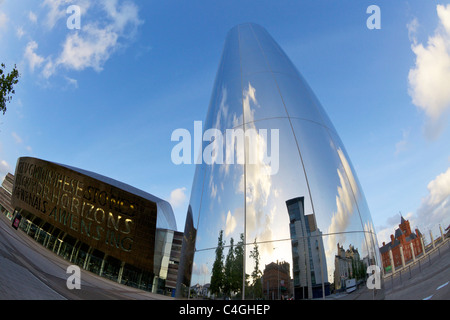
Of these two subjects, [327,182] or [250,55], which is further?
[250,55]

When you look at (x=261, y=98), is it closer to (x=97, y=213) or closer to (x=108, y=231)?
(x=108, y=231)

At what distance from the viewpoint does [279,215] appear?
10.7ft

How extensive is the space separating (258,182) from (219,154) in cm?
84

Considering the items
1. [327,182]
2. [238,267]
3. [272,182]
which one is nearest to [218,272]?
[238,267]

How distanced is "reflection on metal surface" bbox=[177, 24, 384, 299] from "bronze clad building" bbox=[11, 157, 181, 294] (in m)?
30.8

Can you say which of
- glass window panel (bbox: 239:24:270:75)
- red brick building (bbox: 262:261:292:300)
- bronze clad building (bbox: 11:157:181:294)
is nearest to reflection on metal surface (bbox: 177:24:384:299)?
red brick building (bbox: 262:261:292:300)

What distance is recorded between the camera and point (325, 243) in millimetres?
3096

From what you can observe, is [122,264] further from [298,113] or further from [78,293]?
[298,113]

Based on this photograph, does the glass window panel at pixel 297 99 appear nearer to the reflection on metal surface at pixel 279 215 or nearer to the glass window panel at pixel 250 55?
the reflection on metal surface at pixel 279 215

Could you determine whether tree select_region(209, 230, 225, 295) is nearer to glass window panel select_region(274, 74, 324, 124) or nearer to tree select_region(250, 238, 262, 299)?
tree select_region(250, 238, 262, 299)

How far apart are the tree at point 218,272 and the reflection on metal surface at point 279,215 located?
0.04 ft

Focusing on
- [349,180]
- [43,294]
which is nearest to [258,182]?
[349,180]

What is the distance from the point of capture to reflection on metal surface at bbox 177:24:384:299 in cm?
305

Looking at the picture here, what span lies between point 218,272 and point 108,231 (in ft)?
110
